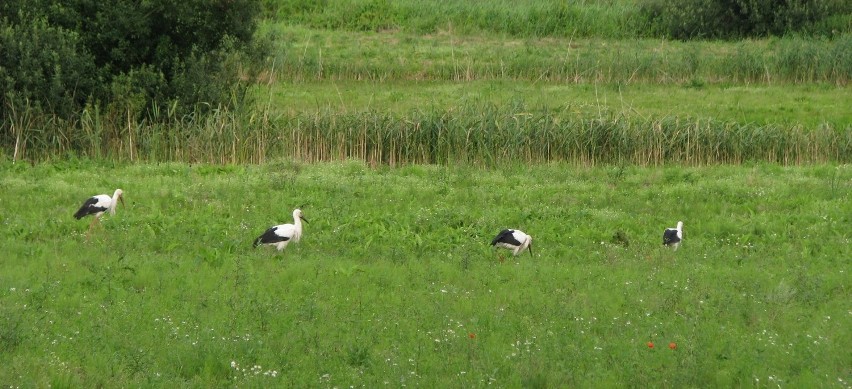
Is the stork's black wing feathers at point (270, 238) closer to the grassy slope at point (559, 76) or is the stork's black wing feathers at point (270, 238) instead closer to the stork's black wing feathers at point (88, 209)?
the stork's black wing feathers at point (88, 209)

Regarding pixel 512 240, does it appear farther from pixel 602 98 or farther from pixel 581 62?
pixel 581 62

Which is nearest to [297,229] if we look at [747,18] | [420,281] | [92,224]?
[420,281]

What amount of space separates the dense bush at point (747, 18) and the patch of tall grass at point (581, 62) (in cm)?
285

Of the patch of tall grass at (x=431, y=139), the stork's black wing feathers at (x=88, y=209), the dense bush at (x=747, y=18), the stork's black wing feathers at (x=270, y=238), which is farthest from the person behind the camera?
the dense bush at (x=747, y=18)

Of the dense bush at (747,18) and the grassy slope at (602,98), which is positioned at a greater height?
the dense bush at (747,18)

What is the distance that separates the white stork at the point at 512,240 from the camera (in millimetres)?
14648

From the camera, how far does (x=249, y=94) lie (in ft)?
95.9

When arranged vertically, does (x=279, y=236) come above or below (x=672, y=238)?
above

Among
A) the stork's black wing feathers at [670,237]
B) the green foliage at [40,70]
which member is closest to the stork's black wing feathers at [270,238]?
the stork's black wing feathers at [670,237]

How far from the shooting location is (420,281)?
13000 millimetres

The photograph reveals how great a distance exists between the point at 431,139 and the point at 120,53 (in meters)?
8.12

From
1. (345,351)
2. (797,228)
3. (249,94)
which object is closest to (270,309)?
(345,351)

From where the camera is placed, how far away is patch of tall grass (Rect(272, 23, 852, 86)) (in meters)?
36.9

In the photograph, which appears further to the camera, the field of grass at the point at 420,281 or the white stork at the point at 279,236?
the white stork at the point at 279,236
